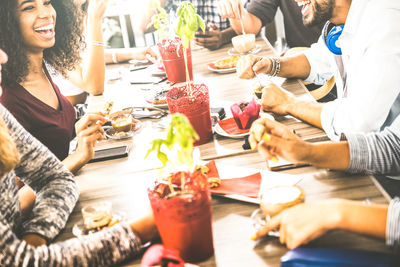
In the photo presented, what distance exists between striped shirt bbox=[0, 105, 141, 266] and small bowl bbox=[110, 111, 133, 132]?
0.47 meters

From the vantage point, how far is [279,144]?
1227 mm

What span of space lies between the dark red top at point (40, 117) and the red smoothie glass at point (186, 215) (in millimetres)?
1298

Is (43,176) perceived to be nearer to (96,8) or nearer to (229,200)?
(229,200)

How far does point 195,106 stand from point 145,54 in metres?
1.46

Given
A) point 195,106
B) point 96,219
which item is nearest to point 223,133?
point 195,106

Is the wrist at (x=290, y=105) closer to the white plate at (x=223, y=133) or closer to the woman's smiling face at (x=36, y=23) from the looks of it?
the white plate at (x=223, y=133)

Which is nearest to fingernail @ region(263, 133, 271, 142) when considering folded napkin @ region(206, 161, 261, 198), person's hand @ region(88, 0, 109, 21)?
folded napkin @ region(206, 161, 261, 198)

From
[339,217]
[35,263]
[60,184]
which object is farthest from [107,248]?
[339,217]

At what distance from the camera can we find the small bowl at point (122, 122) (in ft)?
5.88

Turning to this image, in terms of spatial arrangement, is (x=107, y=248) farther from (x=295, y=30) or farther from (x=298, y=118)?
(x=295, y=30)

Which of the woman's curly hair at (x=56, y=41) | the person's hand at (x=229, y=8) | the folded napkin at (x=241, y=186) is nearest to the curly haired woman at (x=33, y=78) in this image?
the woman's curly hair at (x=56, y=41)

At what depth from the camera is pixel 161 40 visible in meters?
2.10

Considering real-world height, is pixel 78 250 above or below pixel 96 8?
below

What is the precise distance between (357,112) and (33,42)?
1.66m
